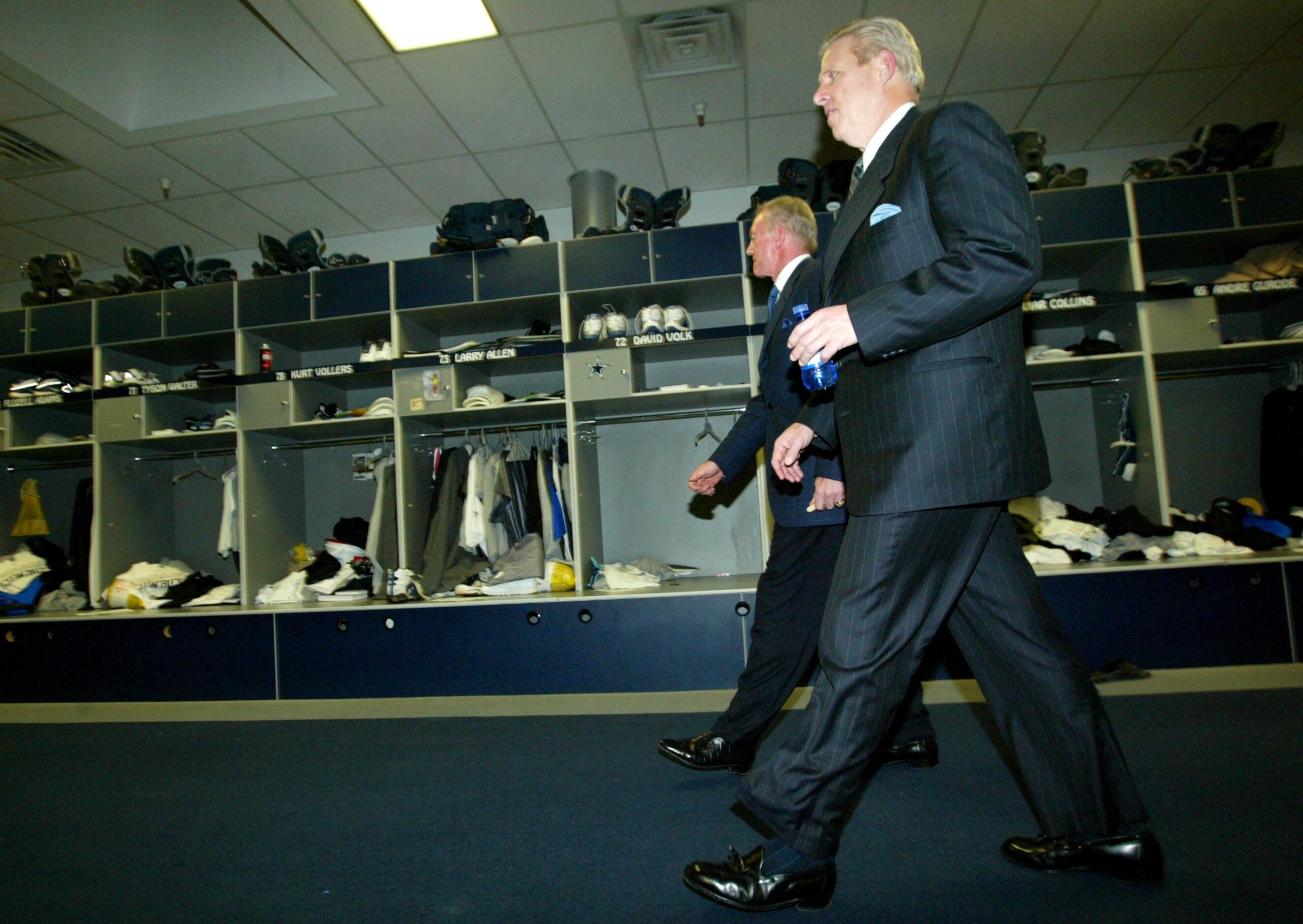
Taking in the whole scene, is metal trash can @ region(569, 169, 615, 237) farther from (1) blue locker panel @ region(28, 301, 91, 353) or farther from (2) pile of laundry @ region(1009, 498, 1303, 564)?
(1) blue locker panel @ region(28, 301, 91, 353)

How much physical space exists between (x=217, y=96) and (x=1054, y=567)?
15.3 feet

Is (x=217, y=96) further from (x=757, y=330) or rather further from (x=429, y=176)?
(x=757, y=330)

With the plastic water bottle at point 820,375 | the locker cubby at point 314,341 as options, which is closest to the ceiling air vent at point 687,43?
the locker cubby at point 314,341

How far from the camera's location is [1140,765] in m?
1.93

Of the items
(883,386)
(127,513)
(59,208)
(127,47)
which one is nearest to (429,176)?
(127,47)

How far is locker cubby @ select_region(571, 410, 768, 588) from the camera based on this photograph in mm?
4219

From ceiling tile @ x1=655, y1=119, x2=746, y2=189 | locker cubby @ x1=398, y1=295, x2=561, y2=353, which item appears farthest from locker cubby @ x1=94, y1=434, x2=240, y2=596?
ceiling tile @ x1=655, y1=119, x2=746, y2=189

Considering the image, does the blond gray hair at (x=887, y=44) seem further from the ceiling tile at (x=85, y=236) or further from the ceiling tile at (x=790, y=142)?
the ceiling tile at (x=85, y=236)

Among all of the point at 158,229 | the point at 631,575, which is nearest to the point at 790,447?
the point at 631,575

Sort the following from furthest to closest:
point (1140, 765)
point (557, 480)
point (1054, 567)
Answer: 1. point (557, 480)
2. point (1054, 567)
3. point (1140, 765)

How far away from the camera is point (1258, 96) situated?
3.93 meters

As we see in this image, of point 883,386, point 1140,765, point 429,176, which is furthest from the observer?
point 429,176

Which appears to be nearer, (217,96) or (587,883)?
(587,883)

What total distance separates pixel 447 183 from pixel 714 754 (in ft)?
12.4
